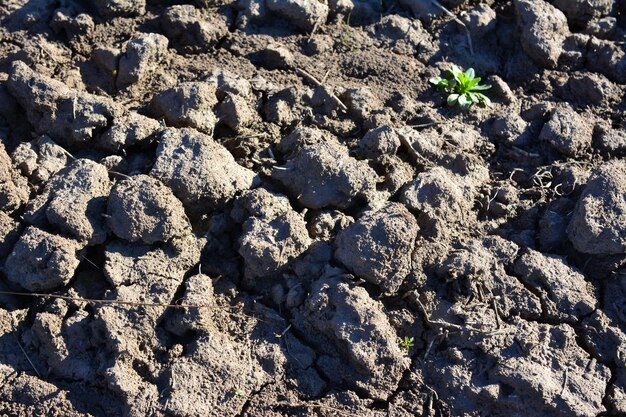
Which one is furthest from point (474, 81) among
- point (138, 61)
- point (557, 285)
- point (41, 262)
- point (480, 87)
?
point (41, 262)

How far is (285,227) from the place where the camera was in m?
3.18

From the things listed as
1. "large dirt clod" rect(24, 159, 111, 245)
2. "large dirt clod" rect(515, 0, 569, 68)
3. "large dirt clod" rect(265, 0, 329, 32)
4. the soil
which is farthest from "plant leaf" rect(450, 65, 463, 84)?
"large dirt clod" rect(24, 159, 111, 245)

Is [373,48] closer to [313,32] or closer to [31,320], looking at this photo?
[313,32]

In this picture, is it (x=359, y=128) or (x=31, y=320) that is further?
(x=359, y=128)

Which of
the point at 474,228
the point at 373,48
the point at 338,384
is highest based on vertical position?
the point at 373,48

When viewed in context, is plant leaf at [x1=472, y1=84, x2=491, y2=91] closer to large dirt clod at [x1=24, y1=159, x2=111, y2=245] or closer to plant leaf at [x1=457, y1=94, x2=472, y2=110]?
plant leaf at [x1=457, y1=94, x2=472, y2=110]

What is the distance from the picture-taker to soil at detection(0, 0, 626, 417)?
2984 mm

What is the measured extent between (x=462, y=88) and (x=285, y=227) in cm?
127

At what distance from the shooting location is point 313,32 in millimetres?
3988

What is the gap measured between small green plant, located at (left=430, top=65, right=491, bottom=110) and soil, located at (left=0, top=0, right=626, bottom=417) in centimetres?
7

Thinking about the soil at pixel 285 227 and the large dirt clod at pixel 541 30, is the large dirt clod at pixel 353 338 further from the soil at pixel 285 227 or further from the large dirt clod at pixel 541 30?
the large dirt clod at pixel 541 30

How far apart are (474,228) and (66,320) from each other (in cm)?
177

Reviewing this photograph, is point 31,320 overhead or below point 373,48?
below

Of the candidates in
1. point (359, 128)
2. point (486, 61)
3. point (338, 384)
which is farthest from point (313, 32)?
point (338, 384)
